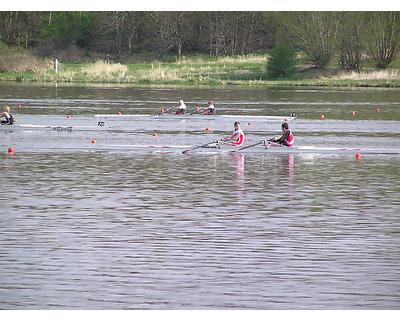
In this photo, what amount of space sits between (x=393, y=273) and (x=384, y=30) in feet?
154

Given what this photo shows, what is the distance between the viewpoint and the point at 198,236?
14.0m

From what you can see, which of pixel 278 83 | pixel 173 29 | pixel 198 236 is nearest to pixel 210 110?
pixel 198 236

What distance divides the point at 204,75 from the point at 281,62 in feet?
16.2

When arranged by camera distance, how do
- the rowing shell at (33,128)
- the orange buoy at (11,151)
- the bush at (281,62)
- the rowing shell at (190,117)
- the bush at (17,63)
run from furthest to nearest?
1. the bush at (17,63)
2. the bush at (281,62)
3. the rowing shell at (190,117)
4. the rowing shell at (33,128)
5. the orange buoy at (11,151)

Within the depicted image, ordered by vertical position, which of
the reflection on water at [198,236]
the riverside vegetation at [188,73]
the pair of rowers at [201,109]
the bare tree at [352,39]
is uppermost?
the bare tree at [352,39]

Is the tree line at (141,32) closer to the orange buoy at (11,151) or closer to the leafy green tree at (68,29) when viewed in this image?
the leafy green tree at (68,29)

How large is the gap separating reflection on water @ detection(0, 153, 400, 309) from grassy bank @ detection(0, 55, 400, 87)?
34194 millimetres

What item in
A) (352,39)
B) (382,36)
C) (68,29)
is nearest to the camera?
(382,36)

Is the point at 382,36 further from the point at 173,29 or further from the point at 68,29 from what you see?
the point at 68,29

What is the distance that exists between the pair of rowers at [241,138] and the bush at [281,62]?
31525mm

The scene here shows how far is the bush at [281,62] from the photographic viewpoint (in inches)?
2194

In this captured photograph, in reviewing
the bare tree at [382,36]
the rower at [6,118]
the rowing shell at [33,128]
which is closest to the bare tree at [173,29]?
the bare tree at [382,36]

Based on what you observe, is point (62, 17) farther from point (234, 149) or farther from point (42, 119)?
point (234, 149)

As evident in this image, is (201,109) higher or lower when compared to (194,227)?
higher
